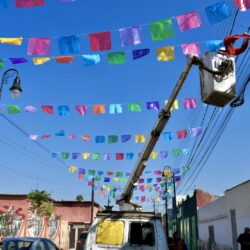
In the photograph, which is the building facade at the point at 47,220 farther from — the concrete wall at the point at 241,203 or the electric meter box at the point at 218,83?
the electric meter box at the point at 218,83

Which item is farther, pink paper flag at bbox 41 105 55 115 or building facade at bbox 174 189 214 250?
building facade at bbox 174 189 214 250

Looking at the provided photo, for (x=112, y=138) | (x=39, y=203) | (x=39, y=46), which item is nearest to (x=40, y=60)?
(x=39, y=46)

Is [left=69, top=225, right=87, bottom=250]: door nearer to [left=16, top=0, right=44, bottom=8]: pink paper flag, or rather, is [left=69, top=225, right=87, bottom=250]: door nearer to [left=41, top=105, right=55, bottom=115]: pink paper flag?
[left=41, top=105, right=55, bottom=115]: pink paper flag

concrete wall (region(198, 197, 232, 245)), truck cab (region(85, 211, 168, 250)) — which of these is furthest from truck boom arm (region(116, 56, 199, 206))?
concrete wall (region(198, 197, 232, 245))

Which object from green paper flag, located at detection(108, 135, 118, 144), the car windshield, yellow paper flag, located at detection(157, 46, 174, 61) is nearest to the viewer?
yellow paper flag, located at detection(157, 46, 174, 61)

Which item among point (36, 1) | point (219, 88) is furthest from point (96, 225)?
point (36, 1)

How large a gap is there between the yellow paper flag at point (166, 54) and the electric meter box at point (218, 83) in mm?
2192

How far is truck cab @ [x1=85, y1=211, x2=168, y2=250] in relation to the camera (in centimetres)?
1010

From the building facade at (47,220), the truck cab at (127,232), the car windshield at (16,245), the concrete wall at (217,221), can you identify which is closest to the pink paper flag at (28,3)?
the truck cab at (127,232)

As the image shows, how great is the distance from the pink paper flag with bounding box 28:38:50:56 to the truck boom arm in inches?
131

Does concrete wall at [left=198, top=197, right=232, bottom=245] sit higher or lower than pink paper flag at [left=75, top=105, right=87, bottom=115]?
lower

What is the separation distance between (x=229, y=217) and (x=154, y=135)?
1077 cm

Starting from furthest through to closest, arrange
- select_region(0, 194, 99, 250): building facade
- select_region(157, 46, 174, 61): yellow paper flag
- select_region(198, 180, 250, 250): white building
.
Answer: select_region(0, 194, 99, 250): building facade
select_region(198, 180, 250, 250): white building
select_region(157, 46, 174, 61): yellow paper flag

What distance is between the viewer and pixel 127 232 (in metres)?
10.3
